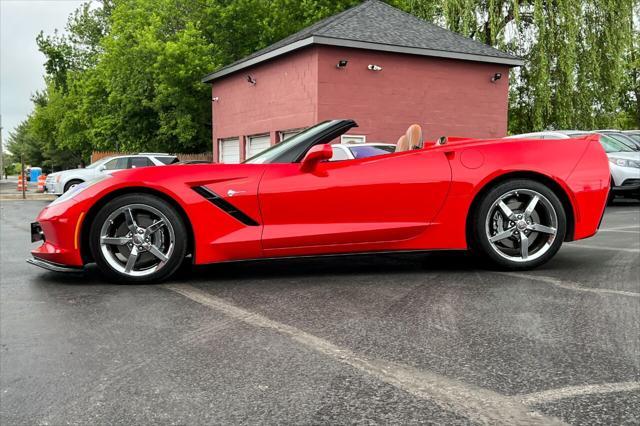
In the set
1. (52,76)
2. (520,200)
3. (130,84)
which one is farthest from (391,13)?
(52,76)

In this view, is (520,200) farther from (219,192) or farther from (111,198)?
(111,198)

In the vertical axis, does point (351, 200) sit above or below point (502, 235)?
above

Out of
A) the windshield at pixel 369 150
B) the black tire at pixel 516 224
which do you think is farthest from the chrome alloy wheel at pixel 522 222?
the windshield at pixel 369 150

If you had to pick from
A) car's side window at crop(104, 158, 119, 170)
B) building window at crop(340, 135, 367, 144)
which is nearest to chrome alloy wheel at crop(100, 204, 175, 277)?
building window at crop(340, 135, 367, 144)

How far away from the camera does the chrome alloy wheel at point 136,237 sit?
173 inches

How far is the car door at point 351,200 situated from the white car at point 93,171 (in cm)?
1447

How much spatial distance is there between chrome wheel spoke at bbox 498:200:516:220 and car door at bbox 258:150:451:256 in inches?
19.6

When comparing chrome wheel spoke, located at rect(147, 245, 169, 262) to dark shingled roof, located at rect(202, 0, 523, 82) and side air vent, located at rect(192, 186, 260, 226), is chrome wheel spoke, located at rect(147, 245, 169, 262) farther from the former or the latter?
dark shingled roof, located at rect(202, 0, 523, 82)

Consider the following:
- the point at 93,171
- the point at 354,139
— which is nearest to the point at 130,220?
the point at 354,139

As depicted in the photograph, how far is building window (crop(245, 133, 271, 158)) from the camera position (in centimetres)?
2081

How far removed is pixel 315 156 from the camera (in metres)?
4.44

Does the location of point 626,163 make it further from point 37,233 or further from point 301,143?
point 37,233

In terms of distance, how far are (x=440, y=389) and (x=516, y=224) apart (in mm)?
2819

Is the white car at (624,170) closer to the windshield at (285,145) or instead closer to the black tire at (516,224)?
the black tire at (516,224)
